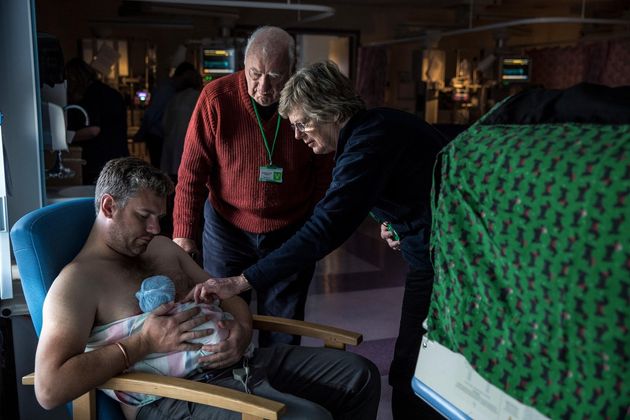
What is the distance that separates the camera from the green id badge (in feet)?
7.48

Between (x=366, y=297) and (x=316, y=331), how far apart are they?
2169 mm

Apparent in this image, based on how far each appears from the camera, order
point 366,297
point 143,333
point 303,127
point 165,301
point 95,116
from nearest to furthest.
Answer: point 143,333
point 165,301
point 303,127
point 366,297
point 95,116

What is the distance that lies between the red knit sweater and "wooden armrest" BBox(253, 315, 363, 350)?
449 mm

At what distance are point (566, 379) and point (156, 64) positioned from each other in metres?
8.47

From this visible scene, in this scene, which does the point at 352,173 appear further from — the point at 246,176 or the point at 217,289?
the point at 246,176

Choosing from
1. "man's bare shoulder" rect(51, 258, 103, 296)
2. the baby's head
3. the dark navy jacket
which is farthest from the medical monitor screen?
"man's bare shoulder" rect(51, 258, 103, 296)

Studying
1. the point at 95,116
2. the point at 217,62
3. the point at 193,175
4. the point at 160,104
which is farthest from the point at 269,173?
the point at 217,62

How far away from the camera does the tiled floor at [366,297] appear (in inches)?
127

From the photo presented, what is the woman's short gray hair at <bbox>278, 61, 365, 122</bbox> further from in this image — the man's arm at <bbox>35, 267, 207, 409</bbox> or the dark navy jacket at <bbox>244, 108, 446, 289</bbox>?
the man's arm at <bbox>35, 267, 207, 409</bbox>

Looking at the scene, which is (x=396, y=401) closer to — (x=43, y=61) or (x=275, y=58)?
(x=275, y=58)

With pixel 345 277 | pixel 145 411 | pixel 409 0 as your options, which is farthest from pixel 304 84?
pixel 409 0

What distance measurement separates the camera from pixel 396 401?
6.40 feet

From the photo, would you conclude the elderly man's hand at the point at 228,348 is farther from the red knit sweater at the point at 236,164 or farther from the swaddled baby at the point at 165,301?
the red knit sweater at the point at 236,164

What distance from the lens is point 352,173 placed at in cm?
167
